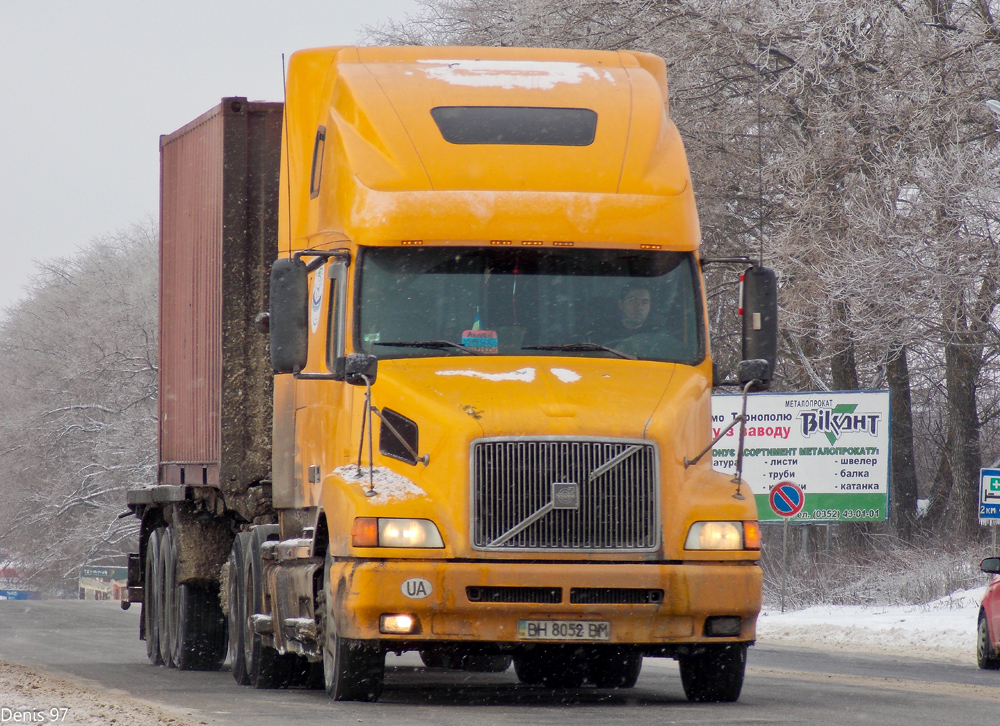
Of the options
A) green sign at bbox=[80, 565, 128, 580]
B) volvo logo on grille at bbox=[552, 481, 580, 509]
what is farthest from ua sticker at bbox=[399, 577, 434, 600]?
green sign at bbox=[80, 565, 128, 580]

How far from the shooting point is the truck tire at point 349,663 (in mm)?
10227

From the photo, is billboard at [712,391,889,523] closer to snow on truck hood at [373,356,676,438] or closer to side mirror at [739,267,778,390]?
side mirror at [739,267,778,390]

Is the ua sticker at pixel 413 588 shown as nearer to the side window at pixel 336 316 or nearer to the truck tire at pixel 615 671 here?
the side window at pixel 336 316

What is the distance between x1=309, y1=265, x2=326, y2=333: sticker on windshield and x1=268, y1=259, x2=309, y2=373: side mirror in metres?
0.59

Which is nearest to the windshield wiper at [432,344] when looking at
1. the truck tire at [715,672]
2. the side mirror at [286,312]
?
the side mirror at [286,312]

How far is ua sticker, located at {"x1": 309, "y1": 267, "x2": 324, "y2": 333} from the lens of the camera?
11.2m

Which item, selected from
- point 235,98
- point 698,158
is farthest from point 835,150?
point 235,98

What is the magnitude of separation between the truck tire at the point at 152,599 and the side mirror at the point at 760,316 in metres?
7.42

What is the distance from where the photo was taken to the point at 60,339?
2408 inches

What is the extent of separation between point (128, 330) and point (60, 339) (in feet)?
12.0

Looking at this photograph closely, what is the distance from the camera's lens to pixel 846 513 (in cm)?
2858

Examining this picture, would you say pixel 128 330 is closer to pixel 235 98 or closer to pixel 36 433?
pixel 36 433

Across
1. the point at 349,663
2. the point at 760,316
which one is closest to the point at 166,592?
the point at 349,663

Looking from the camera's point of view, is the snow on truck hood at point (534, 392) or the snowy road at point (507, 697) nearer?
the snowy road at point (507, 697)
